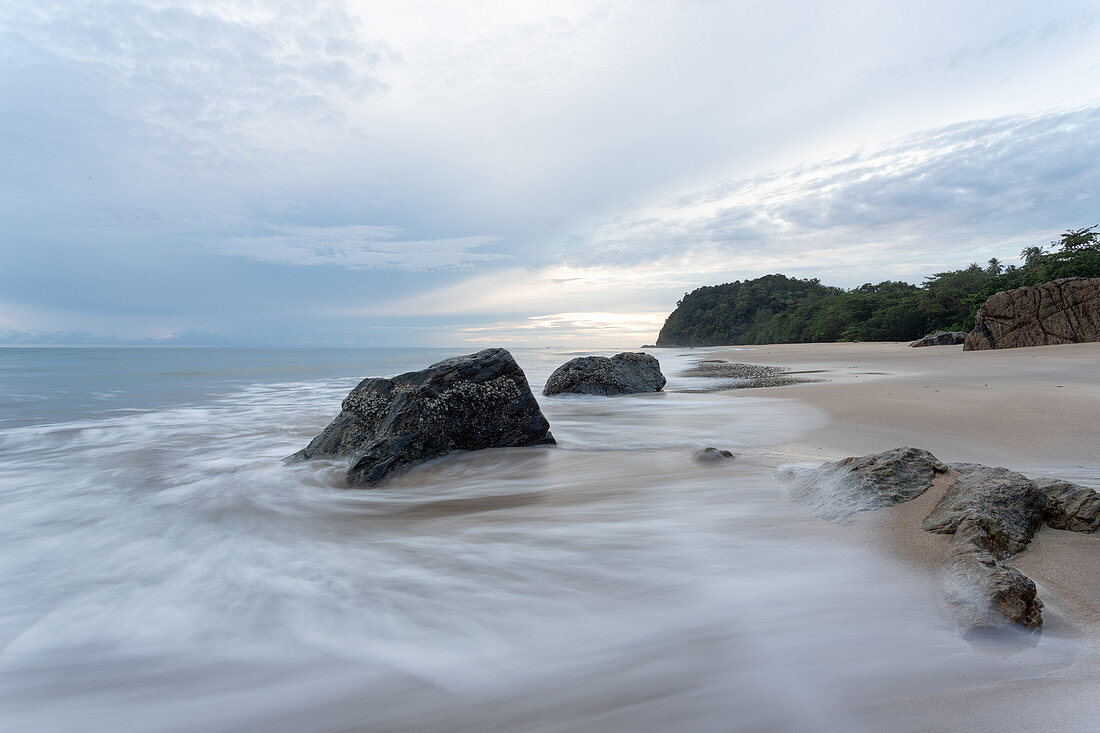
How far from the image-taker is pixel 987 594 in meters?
1.51

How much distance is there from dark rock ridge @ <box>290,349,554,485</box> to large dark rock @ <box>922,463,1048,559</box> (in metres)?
3.26

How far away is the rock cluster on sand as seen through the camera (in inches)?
58.4

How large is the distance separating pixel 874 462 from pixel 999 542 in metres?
0.77

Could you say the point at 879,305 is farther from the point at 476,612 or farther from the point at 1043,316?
the point at 476,612

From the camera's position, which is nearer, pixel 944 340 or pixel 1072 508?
pixel 1072 508

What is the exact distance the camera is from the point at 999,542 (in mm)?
1838

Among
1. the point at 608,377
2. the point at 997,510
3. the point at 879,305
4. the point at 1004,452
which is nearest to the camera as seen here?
the point at 997,510

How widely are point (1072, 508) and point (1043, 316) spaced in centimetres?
1731

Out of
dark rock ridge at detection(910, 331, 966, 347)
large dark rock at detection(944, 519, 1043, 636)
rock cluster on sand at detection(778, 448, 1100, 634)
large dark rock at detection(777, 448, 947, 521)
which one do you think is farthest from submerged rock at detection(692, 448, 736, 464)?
dark rock ridge at detection(910, 331, 966, 347)

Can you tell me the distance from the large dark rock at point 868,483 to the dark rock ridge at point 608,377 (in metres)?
6.52

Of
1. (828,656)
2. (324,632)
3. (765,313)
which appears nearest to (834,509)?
(828,656)

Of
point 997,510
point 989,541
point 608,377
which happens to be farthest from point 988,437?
point 608,377

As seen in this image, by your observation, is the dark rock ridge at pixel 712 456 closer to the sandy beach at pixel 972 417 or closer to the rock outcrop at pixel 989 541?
the sandy beach at pixel 972 417

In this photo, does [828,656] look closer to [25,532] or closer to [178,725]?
[178,725]
